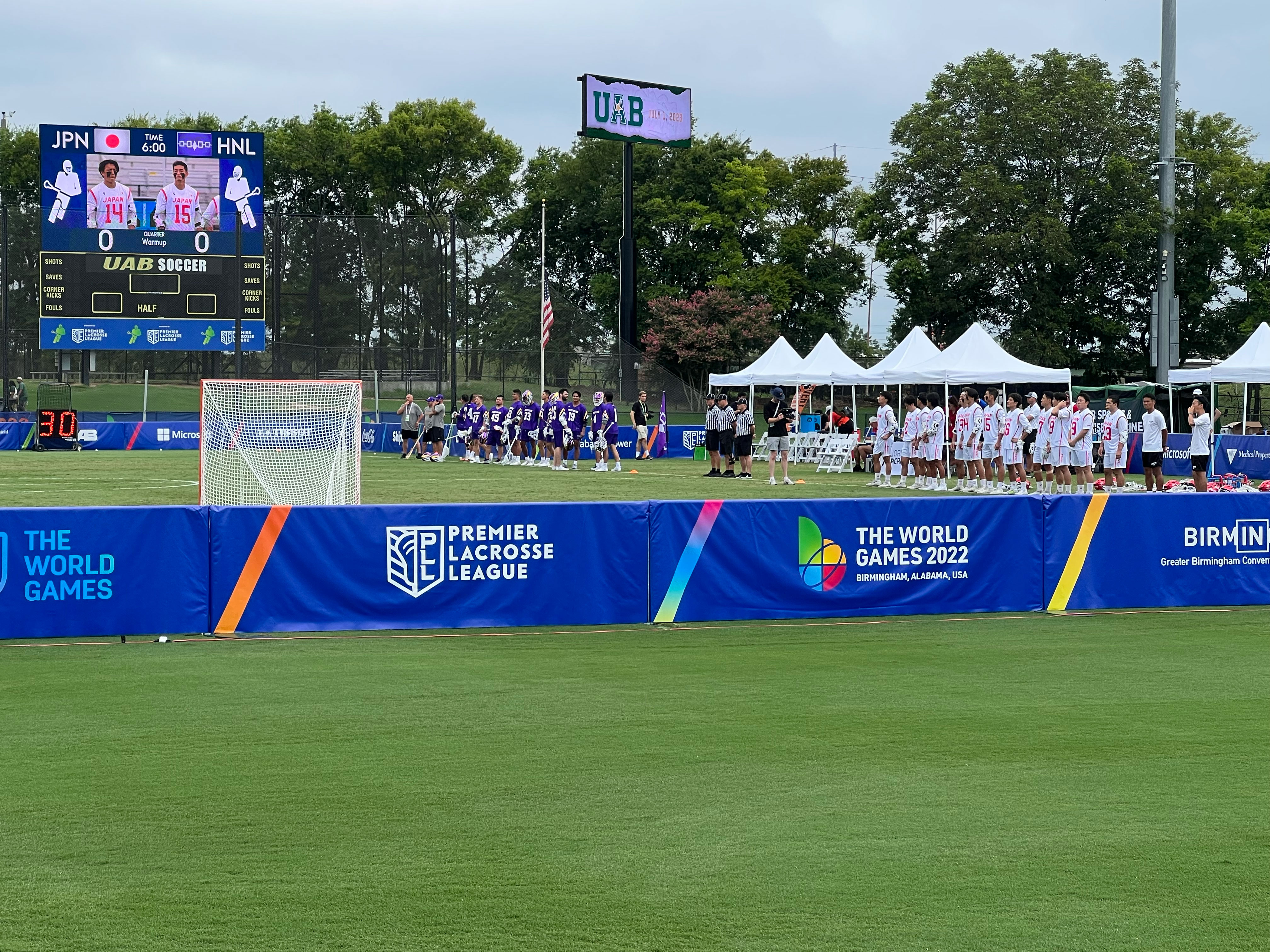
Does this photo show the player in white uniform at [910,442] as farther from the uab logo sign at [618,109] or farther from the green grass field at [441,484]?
the uab logo sign at [618,109]

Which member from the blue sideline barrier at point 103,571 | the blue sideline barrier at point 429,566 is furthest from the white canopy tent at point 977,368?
the blue sideline barrier at point 103,571

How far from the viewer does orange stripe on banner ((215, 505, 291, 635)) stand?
12.8 m

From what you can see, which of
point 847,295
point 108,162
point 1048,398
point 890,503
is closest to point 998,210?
point 847,295

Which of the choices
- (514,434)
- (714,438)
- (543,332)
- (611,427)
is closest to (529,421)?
(514,434)

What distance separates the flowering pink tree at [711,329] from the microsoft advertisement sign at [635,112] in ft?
25.3

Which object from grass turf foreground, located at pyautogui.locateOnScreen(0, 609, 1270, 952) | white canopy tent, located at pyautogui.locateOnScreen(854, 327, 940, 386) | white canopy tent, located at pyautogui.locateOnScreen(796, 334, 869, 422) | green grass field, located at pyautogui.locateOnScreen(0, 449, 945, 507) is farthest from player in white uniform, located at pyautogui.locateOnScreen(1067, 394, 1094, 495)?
grass turf foreground, located at pyautogui.locateOnScreen(0, 609, 1270, 952)

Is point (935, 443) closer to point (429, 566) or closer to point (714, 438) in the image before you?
point (714, 438)

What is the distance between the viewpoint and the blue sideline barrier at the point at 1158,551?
47.9 ft

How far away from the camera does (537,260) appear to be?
74.2 meters

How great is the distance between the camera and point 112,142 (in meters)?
48.7

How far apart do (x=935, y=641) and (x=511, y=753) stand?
5551mm

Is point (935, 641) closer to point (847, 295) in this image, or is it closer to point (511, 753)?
point (511, 753)

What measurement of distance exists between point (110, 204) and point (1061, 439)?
33.8 m

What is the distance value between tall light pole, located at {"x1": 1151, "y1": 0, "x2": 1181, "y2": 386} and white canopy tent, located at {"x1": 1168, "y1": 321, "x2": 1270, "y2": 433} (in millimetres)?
1003
